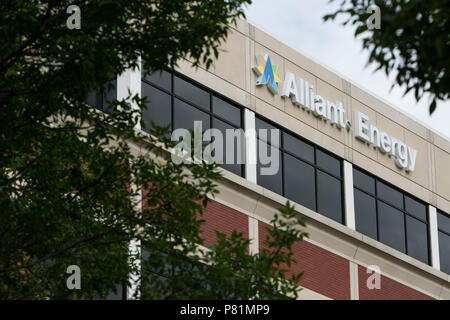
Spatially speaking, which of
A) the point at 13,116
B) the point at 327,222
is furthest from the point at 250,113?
the point at 13,116

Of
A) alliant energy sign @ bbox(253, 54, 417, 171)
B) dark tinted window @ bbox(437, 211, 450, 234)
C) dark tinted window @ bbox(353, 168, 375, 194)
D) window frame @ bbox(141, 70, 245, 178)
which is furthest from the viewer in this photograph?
dark tinted window @ bbox(437, 211, 450, 234)

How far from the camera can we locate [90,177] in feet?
53.0

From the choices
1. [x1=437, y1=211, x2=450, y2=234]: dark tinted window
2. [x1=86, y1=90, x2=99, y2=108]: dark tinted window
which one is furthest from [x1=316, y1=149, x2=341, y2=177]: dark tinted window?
[x1=86, y1=90, x2=99, y2=108]: dark tinted window

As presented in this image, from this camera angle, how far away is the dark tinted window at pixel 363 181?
34.1m

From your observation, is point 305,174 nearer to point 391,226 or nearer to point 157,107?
point 391,226

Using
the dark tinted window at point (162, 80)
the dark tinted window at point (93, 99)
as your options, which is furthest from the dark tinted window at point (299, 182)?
the dark tinted window at point (93, 99)

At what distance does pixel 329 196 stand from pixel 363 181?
201 cm

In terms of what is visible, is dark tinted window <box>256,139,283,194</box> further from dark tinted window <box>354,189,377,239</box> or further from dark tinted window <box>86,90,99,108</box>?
dark tinted window <box>86,90,99,108</box>

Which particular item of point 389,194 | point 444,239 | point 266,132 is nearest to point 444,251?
point 444,239

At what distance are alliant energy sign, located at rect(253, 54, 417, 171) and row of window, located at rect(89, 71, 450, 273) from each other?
3.26ft

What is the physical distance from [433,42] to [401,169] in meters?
24.5

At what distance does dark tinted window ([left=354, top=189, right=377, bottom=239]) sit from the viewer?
111 feet

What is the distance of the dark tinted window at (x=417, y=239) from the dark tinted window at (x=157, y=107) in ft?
36.6

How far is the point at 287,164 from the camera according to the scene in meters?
31.5
